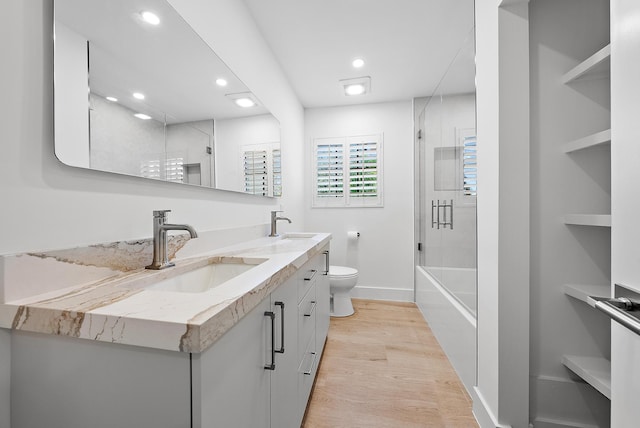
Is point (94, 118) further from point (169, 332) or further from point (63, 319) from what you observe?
point (169, 332)

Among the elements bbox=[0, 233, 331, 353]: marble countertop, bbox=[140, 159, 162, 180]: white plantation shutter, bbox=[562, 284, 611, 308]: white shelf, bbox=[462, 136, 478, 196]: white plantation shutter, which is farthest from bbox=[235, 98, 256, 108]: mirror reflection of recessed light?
bbox=[562, 284, 611, 308]: white shelf

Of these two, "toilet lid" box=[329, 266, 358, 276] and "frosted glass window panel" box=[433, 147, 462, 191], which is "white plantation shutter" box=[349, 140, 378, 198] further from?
"toilet lid" box=[329, 266, 358, 276]

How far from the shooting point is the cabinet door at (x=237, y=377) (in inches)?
19.8

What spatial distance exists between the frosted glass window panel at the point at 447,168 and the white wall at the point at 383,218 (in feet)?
2.41

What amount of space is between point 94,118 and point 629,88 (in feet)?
4.62

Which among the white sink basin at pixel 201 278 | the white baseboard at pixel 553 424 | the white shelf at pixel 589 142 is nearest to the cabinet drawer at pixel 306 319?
the white sink basin at pixel 201 278

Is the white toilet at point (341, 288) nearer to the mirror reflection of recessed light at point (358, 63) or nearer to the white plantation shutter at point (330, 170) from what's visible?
→ the white plantation shutter at point (330, 170)

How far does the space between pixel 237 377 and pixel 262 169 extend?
5.14 ft

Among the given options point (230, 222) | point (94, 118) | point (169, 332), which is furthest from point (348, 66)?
point (169, 332)

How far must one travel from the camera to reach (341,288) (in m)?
2.62

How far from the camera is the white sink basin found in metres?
0.94

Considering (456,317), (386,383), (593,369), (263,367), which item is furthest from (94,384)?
(456,317)

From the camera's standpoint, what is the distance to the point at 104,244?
810 mm

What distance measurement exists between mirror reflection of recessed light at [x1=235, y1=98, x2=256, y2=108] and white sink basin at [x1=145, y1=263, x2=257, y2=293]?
1.05 m
